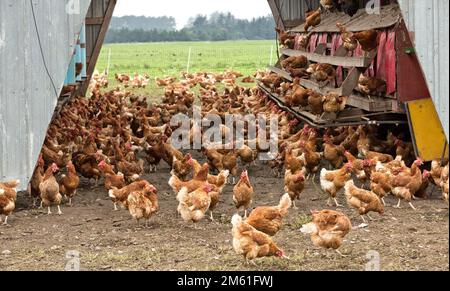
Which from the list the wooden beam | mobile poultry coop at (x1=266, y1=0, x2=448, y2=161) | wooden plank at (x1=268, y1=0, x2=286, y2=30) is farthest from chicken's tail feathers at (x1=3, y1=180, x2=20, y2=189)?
wooden plank at (x1=268, y1=0, x2=286, y2=30)

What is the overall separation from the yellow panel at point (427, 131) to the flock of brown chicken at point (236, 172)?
27cm

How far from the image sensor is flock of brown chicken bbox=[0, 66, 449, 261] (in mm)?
7730

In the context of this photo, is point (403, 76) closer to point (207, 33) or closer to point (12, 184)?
point (12, 184)

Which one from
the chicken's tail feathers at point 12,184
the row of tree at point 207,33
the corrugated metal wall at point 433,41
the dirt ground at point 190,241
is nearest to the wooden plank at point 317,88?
the dirt ground at point 190,241

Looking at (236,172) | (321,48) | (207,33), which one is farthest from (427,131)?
(207,33)

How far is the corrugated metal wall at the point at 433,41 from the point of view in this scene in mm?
8758

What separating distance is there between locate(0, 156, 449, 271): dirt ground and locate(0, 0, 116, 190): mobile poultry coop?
786mm

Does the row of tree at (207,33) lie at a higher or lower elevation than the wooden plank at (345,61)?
higher

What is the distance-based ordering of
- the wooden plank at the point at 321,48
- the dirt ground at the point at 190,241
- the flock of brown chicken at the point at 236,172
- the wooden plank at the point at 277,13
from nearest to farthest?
the dirt ground at the point at 190,241 < the flock of brown chicken at the point at 236,172 < the wooden plank at the point at 321,48 < the wooden plank at the point at 277,13

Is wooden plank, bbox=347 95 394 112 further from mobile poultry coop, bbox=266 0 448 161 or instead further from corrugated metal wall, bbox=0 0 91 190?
corrugated metal wall, bbox=0 0 91 190

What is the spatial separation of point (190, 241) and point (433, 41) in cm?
335

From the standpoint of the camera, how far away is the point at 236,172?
40.4 ft

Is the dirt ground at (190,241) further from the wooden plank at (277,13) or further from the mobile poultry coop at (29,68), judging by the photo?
the wooden plank at (277,13)
